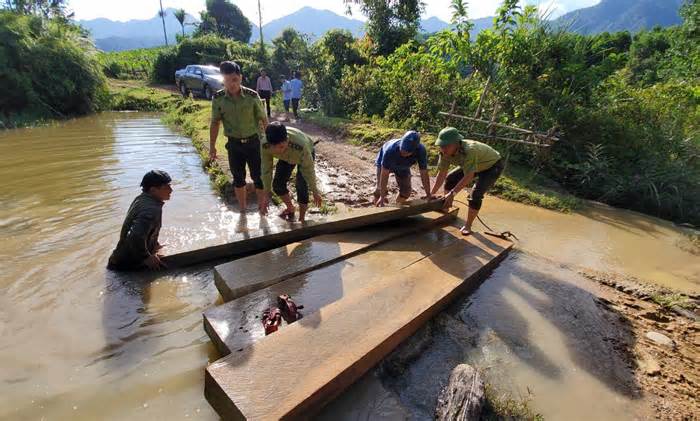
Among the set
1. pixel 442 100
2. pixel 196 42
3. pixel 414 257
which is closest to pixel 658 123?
pixel 442 100

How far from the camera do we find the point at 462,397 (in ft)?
7.61

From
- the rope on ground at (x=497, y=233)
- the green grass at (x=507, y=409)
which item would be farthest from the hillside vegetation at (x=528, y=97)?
the green grass at (x=507, y=409)

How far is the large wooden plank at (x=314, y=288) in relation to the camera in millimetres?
2629

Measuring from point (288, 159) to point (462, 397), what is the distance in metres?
2.94

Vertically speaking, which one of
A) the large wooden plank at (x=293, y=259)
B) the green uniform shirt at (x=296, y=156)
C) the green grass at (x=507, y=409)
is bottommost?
the green grass at (x=507, y=409)

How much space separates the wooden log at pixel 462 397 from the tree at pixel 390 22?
1694 cm

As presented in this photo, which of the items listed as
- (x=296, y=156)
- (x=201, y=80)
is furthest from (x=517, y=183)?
(x=201, y=80)

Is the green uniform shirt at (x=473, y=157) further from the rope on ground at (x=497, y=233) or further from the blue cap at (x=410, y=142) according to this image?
the rope on ground at (x=497, y=233)

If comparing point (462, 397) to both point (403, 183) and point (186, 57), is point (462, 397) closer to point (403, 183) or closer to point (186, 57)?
point (403, 183)

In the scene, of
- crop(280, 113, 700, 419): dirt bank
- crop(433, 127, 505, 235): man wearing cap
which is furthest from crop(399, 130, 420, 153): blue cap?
crop(280, 113, 700, 419): dirt bank

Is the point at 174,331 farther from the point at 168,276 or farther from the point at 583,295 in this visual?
the point at 583,295

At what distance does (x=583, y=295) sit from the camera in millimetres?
3959

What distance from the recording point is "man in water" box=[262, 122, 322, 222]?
3618 mm

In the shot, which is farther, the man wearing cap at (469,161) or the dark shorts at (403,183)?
the dark shorts at (403,183)
